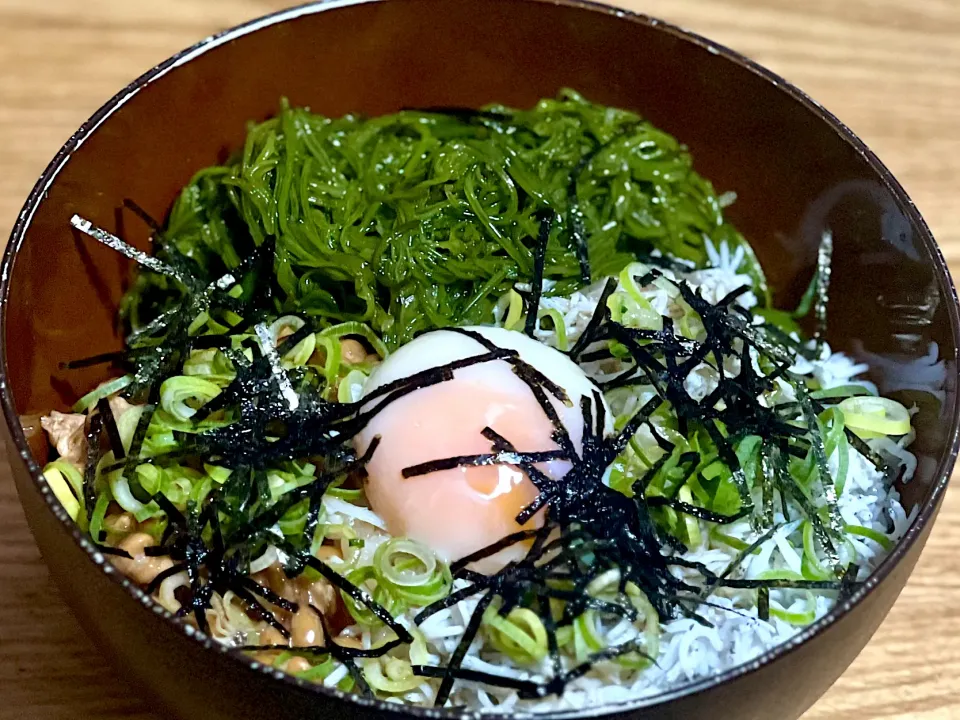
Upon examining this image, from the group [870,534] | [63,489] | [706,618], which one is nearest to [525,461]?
[706,618]

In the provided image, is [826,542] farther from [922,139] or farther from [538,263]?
[922,139]

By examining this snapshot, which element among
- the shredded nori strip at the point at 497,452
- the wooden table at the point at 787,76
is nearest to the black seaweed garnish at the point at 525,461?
the shredded nori strip at the point at 497,452

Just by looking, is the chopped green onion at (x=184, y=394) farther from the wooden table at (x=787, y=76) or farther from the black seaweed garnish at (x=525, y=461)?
the wooden table at (x=787, y=76)

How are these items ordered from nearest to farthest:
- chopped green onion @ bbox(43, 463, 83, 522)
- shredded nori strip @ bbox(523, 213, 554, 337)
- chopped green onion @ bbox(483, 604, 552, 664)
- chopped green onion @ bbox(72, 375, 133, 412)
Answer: chopped green onion @ bbox(483, 604, 552, 664), chopped green onion @ bbox(43, 463, 83, 522), chopped green onion @ bbox(72, 375, 133, 412), shredded nori strip @ bbox(523, 213, 554, 337)

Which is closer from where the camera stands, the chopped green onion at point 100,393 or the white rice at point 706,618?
the white rice at point 706,618

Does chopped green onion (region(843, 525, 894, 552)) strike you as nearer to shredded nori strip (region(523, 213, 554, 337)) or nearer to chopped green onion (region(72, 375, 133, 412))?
shredded nori strip (region(523, 213, 554, 337))

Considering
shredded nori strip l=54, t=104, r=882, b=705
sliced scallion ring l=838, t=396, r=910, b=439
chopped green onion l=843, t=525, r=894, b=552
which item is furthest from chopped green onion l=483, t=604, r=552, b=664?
sliced scallion ring l=838, t=396, r=910, b=439
